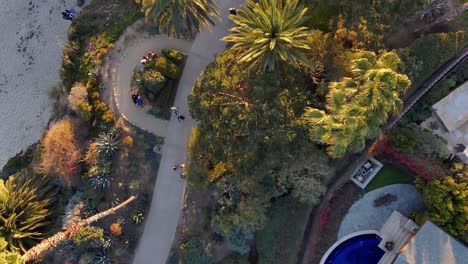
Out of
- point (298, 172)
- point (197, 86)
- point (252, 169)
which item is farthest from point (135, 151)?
point (298, 172)

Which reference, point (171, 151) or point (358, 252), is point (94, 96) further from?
point (358, 252)

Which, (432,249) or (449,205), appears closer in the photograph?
(449,205)

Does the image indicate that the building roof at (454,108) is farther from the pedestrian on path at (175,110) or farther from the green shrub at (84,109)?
the green shrub at (84,109)

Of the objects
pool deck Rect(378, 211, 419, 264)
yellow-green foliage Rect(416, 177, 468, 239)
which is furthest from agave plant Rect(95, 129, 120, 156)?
yellow-green foliage Rect(416, 177, 468, 239)

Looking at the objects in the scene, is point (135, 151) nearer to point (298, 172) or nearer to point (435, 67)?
point (298, 172)

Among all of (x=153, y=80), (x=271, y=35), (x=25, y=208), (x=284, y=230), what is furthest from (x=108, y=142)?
(x=271, y=35)

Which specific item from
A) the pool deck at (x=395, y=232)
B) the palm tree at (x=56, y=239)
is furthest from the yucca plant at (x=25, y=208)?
the pool deck at (x=395, y=232)
